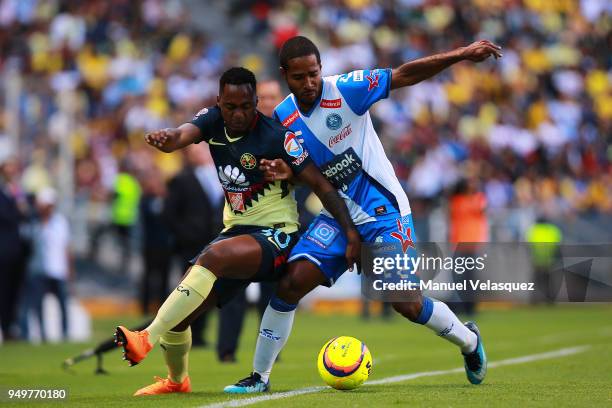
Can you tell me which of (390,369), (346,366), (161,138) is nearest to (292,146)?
(161,138)

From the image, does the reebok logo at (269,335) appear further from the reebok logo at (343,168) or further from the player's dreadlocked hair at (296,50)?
the player's dreadlocked hair at (296,50)

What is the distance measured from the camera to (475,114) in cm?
2809

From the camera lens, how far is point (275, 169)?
7.88 m

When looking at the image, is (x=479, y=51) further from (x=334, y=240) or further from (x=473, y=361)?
(x=473, y=361)

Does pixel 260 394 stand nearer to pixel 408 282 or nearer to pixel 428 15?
pixel 408 282

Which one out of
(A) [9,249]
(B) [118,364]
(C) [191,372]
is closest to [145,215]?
(A) [9,249]

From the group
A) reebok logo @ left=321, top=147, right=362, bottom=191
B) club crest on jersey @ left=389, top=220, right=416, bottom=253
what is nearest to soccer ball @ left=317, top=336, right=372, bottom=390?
club crest on jersey @ left=389, top=220, right=416, bottom=253

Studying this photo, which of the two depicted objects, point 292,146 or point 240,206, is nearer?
point 292,146

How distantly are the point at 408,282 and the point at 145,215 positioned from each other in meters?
13.5

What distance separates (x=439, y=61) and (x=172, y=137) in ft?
5.74

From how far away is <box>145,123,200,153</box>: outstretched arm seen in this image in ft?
24.9

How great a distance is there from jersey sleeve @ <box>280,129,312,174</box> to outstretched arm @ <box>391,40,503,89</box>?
75 cm

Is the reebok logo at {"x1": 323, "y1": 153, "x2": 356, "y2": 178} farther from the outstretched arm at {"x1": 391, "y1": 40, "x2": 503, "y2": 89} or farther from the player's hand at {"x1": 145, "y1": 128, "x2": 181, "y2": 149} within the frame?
the player's hand at {"x1": 145, "y1": 128, "x2": 181, "y2": 149}

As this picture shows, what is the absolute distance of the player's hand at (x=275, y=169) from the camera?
Result: 7852 millimetres
